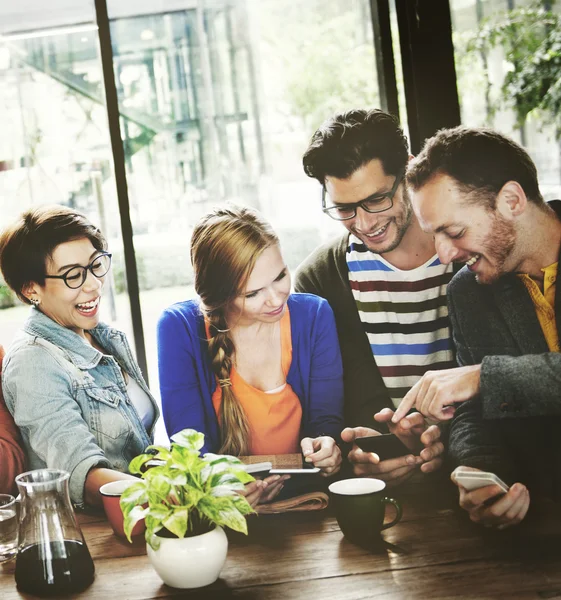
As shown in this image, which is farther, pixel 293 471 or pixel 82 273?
pixel 82 273

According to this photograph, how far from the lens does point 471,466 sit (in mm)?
1740

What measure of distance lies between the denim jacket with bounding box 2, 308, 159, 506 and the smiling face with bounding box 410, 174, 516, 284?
91cm

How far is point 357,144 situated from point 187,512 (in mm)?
998

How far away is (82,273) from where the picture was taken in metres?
1.92

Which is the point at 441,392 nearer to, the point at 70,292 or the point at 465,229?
the point at 465,229

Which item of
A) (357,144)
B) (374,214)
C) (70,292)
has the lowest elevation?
(70,292)

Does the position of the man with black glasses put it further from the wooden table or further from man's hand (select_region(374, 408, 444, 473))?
the wooden table

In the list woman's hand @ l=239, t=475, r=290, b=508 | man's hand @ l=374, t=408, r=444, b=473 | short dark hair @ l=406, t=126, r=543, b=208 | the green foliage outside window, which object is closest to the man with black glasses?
man's hand @ l=374, t=408, r=444, b=473

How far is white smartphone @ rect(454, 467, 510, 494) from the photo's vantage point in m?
1.65

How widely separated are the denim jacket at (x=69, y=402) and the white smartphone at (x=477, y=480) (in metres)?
0.84

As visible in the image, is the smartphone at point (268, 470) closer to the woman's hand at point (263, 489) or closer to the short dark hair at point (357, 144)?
the woman's hand at point (263, 489)

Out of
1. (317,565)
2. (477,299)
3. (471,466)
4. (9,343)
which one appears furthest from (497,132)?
(9,343)

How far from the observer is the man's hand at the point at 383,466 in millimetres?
1824

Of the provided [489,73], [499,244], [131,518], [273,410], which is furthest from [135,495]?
[489,73]
